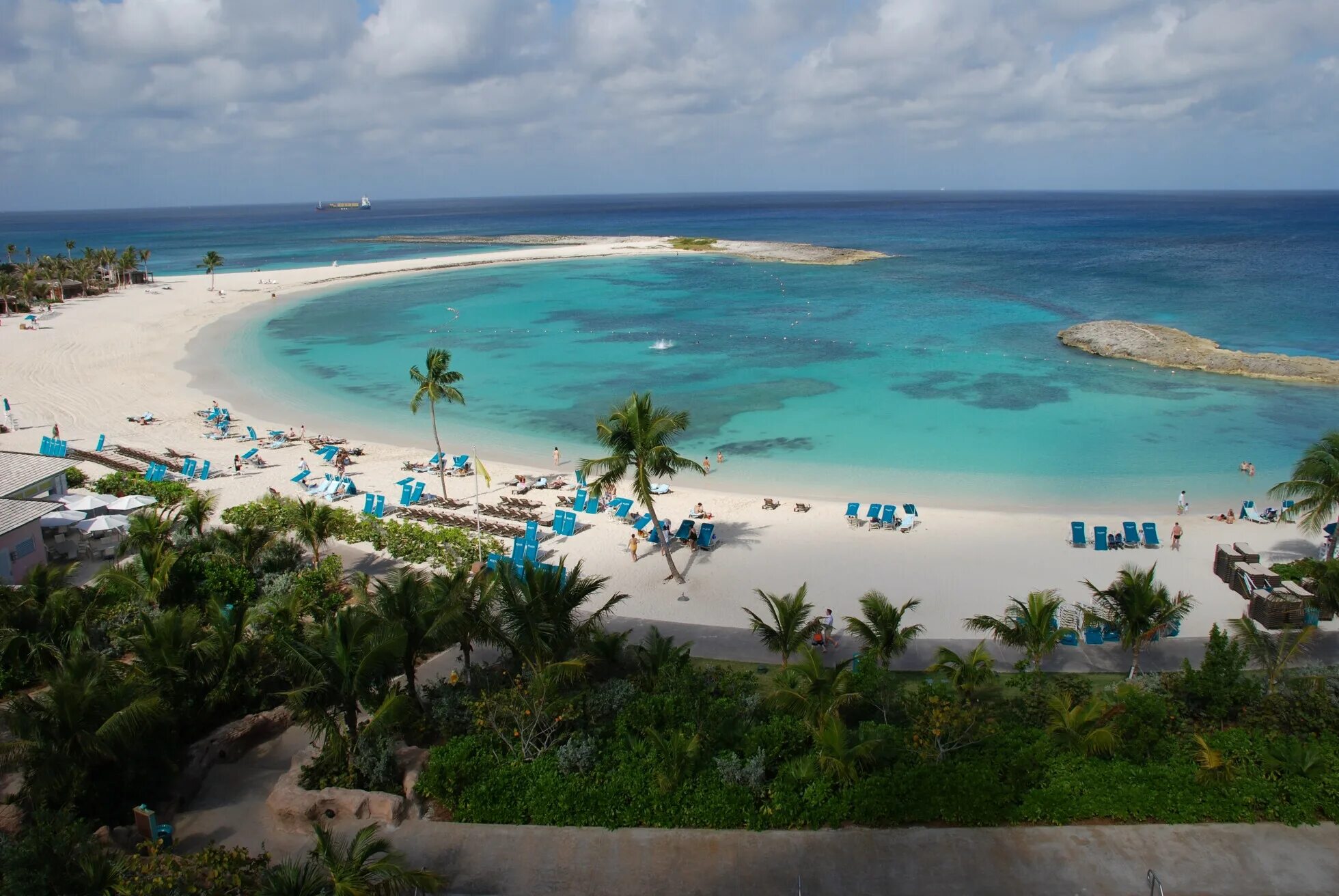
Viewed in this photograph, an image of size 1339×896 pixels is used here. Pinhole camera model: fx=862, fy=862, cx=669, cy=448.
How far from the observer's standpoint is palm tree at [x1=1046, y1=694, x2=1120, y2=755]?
39.2 ft

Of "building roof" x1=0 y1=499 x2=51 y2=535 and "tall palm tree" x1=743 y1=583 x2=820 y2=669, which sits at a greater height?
"building roof" x1=0 y1=499 x2=51 y2=535

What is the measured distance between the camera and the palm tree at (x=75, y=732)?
11172 millimetres

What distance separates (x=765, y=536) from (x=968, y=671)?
32.2 feet

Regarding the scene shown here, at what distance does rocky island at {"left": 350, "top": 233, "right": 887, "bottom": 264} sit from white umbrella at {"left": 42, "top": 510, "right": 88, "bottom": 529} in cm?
7797

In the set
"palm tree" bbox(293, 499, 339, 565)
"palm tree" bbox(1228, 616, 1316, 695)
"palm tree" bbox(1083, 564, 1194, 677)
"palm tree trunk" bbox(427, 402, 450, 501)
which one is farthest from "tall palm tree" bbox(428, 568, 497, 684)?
"palm tree" bbox(1228, 616, 1316, 695)

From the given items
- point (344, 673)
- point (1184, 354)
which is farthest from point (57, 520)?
point (1184, 354)

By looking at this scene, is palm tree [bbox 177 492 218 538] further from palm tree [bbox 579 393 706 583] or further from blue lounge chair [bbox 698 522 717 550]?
blue lounge chair [bbox 698 522 717 550]

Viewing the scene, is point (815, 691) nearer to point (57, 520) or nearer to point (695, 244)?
point (57, 520)

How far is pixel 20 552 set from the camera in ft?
62.3

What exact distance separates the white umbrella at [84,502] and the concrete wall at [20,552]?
2.43 metres

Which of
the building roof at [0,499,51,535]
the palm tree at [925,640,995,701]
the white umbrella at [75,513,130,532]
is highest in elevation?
the building roof at [0,499,51,535]

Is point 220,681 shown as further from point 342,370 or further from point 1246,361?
point 1246,361

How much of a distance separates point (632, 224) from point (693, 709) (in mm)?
163768

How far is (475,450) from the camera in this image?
31.8 metres
